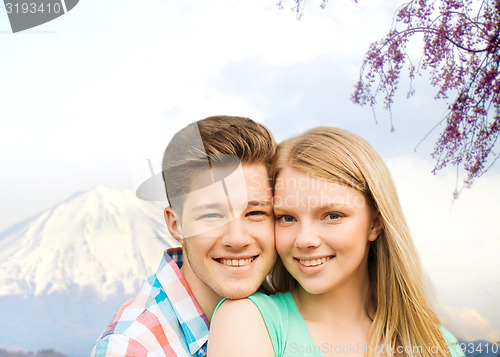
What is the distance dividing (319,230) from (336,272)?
13 centimetres

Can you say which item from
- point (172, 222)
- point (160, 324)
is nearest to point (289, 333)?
point (160, 324)

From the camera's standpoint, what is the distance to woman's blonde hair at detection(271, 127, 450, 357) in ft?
4.36

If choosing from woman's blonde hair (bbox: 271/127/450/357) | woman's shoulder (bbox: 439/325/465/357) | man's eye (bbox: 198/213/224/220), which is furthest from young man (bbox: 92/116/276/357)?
woman's shoulder (bbox: 439/325/465/357)

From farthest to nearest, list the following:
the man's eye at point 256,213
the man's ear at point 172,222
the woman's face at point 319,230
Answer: the man's ear at point 172,222 < the man's eye at point 256,213 < the woman's face at point 319,230

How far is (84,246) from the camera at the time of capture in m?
1.56

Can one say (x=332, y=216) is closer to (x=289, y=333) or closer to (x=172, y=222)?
(x=289, y=333)

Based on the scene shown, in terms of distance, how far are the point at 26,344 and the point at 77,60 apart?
1.01m

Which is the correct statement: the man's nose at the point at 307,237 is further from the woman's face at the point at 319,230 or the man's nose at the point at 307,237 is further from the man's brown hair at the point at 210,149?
the man's brown hair at the point at 210,149

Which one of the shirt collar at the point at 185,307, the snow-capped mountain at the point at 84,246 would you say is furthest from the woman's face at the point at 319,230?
A: the snow-capped mountain at the point at 84,246

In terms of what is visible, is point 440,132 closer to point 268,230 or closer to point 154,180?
point 268,230

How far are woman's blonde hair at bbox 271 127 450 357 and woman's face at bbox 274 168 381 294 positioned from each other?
52mm

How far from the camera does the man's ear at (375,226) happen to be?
1401 mm

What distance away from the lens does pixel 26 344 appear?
1.58 m

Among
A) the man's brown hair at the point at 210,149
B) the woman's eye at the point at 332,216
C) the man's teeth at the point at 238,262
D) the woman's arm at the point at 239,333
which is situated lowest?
the woman's arm at the point at 239,333
